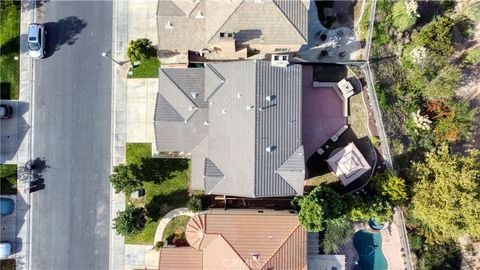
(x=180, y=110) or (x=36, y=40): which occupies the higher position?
(x=36, y=40)

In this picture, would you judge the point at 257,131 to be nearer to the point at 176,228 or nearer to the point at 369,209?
the point at 369,209

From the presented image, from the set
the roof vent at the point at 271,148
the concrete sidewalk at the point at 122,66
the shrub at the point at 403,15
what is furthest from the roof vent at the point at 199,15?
the shrub at the point at 403,15

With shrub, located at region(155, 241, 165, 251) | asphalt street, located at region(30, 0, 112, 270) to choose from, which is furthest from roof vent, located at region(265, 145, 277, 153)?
asphalt street, located at region(30, 0, 112, 270)

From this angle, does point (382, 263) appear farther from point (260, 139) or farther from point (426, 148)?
point (260, 139)

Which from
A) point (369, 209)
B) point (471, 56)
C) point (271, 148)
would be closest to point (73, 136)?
point (271, 148)

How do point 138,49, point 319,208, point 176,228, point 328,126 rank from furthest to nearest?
point 176,228 → point 328,126 → point 138,49 → point 319,208

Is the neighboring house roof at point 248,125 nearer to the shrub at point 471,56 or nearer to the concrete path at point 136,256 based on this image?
the concrete path at point 136,256

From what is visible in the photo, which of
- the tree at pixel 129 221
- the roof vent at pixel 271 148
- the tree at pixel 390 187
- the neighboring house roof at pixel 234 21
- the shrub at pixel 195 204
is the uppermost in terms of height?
the neighboring house roof at pixel 234 21
